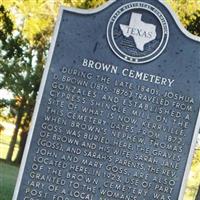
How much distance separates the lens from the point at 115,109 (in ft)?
22.9

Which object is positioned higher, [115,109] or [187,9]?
[187,9]

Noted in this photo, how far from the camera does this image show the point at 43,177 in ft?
22.9

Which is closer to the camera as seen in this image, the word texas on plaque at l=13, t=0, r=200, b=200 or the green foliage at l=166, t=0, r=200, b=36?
the word texas on plaque at l=13, t=0, r=200, b=200

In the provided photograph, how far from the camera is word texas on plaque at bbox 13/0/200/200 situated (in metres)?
6.91

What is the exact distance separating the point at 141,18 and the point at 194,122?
1.25 meters

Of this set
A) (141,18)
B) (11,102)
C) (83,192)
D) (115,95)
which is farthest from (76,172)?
(11,102)

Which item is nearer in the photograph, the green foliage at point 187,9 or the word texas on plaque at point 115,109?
the word texas on plaque at point 115,109

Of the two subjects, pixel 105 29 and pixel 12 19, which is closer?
pixel 105 29

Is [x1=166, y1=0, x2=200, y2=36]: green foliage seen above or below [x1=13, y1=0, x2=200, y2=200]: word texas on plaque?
above

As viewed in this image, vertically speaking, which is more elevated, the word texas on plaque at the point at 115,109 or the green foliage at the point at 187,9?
the green foliage at the point at 187,9

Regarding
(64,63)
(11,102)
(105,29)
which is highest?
(105,29)

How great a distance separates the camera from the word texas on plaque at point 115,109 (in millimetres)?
6914

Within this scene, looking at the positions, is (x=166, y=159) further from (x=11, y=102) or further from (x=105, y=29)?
(x=11, y=102)

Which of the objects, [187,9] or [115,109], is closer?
[115,109]
